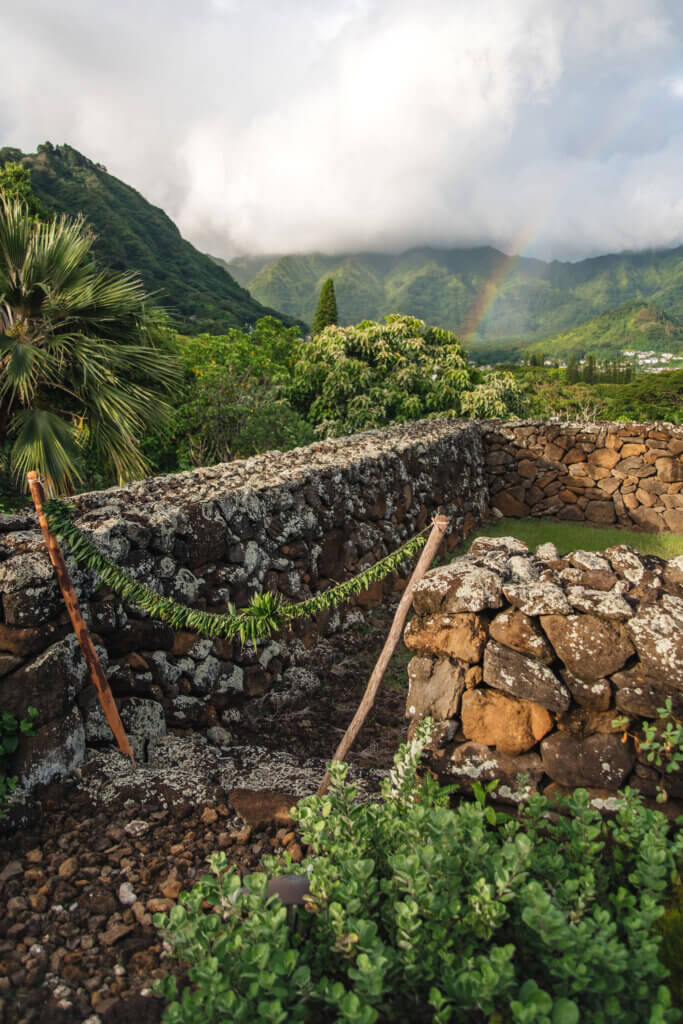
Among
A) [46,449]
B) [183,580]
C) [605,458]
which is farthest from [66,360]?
[605,458]

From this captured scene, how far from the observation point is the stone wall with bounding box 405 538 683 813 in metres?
2.54

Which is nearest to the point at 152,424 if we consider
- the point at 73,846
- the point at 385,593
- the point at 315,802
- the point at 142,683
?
the point at 385,593

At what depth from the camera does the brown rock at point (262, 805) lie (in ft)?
9.87

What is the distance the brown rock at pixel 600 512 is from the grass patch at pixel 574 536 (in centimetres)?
21

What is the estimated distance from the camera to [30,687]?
2922 mm

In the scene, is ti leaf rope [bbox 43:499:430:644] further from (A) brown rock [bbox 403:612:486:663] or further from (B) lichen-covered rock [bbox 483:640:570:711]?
(B) lichen-covered rock [bbox 483:640:570:711]

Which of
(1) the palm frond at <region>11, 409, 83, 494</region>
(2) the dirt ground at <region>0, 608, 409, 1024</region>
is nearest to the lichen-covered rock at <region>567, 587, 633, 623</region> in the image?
(2) the dirt ground at <region>0, 608, 409, 1024</region>

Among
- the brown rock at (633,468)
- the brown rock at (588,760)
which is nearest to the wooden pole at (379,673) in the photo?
the brown rock at (588,760)

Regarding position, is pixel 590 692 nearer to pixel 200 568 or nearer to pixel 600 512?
pixel 200 568

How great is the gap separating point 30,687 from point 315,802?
167 centimetres

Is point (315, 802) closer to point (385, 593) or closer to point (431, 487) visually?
point (385, 593)

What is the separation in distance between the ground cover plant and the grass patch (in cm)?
684

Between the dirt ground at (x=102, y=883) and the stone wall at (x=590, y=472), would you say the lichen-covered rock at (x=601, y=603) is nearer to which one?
the dirt ground at (x=102, y=883)

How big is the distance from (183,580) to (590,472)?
9.06m
